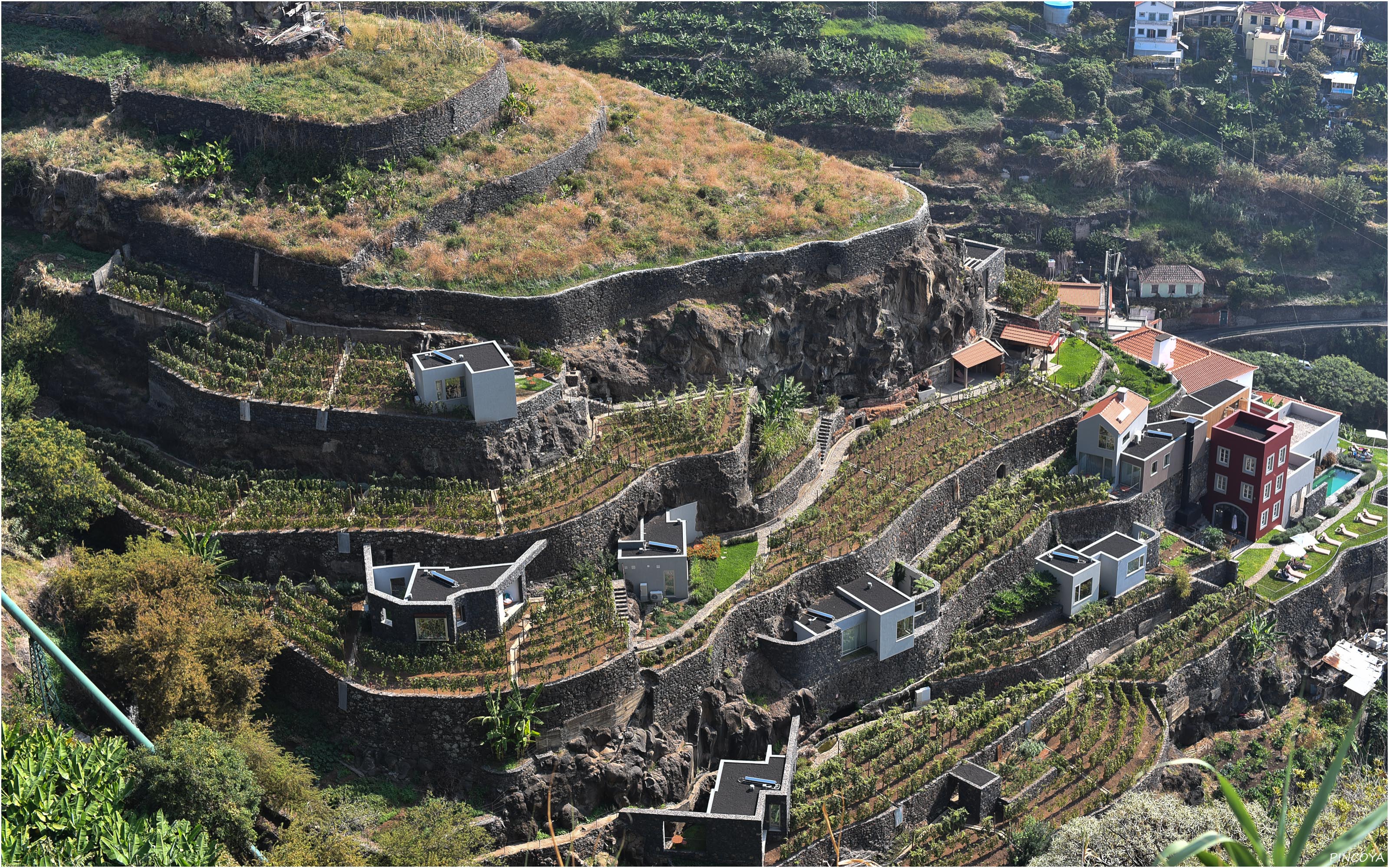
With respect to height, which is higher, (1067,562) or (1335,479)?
(1067,562)

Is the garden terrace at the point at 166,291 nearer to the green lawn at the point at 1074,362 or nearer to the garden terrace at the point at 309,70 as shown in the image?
the garden terrace at the point at 309,70

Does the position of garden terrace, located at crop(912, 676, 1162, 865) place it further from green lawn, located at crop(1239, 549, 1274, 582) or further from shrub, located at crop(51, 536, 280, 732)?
shrub, located at crop(51, 536, 280, 732)

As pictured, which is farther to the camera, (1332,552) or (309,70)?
(1332,552)

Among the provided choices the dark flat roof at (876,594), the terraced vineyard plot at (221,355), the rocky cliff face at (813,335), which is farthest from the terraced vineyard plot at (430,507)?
the dark flat roof at (876,594)

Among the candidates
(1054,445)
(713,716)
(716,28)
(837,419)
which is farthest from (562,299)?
(716,28)

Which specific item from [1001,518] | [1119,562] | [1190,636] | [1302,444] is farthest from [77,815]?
[1302,444]

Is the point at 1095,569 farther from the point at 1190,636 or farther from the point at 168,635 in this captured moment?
the point at 168,635

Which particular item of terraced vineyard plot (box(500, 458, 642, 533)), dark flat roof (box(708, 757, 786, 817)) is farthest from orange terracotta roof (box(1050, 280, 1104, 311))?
dark flat roof (box(708, 757, 786, 817))
